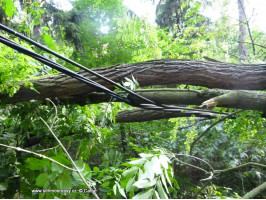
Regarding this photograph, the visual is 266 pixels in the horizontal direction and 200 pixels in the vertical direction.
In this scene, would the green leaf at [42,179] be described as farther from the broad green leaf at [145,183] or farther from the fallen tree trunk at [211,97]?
the fallen tree trunk at [211,97]

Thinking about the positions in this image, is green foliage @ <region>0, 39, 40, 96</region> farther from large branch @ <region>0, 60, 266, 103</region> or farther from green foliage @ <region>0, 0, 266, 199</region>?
large branch @ <region>0, 60, 266, 103</region>

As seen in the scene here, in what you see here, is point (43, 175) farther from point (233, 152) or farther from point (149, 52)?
point (233, 152)

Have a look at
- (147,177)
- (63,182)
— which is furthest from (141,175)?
(63,182)

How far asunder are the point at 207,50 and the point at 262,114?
165cm

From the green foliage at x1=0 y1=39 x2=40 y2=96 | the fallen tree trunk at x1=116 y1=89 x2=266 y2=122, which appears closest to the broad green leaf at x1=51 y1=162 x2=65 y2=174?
the green foliage at x1=0 y1=39 x2=40 y2=96

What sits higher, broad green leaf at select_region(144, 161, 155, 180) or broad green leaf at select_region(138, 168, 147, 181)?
broad green leaf at select_region(144, 161, 155, 180)

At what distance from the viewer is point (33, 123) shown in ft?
5.52

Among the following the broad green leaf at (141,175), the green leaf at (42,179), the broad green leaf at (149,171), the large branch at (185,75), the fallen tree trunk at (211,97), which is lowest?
the green leaf at (42,179)

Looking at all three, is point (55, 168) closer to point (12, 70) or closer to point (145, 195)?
point (145, 195)

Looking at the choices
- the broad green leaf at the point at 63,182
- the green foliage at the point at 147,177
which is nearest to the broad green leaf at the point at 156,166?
the green foliage at the point at 147,177

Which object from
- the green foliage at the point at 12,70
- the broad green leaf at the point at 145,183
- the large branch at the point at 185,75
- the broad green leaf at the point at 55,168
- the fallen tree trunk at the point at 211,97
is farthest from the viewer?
the large branch at the point at 185,75

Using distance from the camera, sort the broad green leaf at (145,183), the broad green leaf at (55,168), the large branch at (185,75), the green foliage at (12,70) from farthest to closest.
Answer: the large branch at (185,75), the green foliage at (12,70), the broad green leaf at (55,168), the broad green leaf at (145,183)

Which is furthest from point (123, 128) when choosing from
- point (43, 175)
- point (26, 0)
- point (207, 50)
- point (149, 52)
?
point (26, 0)

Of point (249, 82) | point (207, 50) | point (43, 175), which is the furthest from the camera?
point (207, 50)
